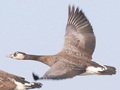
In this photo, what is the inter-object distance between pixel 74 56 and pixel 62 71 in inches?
84.5

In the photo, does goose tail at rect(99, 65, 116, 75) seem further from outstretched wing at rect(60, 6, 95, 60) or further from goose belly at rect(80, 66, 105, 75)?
outstretched wing at rect(60, 6, 95, 60)

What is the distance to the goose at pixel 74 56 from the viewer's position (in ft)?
54.1

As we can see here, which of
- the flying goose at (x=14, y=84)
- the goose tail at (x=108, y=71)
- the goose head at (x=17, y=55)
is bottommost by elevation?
the flying goose at (x=14, y=84)

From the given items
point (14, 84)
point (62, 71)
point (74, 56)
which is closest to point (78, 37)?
point (74, 56)

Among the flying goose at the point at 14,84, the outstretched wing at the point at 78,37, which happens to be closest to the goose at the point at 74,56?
the outstretched wing at the point at 78,37

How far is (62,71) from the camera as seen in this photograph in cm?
1636

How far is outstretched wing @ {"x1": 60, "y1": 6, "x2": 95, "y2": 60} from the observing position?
1898 cm

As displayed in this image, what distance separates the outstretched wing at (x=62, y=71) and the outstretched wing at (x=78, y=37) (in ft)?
5.82

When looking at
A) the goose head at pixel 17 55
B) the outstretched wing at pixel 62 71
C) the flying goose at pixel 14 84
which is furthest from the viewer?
the goose head at pixel 17 55

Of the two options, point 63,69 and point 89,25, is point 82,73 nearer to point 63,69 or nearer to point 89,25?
point 63,69

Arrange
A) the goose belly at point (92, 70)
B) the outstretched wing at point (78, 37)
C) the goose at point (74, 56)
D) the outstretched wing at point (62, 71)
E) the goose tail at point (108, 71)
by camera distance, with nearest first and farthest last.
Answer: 1. the outstretched wing at point (62, 71)
2. the goose at point (74, 56)
3. the goose belly at point (92, 70)
4. the goose tail at point (108, 71)
5. the outstretched wing at point (78, 37)

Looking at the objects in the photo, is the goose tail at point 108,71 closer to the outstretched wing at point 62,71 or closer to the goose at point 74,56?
the goose at point 74,56

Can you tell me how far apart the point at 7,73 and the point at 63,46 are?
2962mm

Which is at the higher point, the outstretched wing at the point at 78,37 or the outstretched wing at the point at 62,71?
the outstretched wing at the point at 78,37
